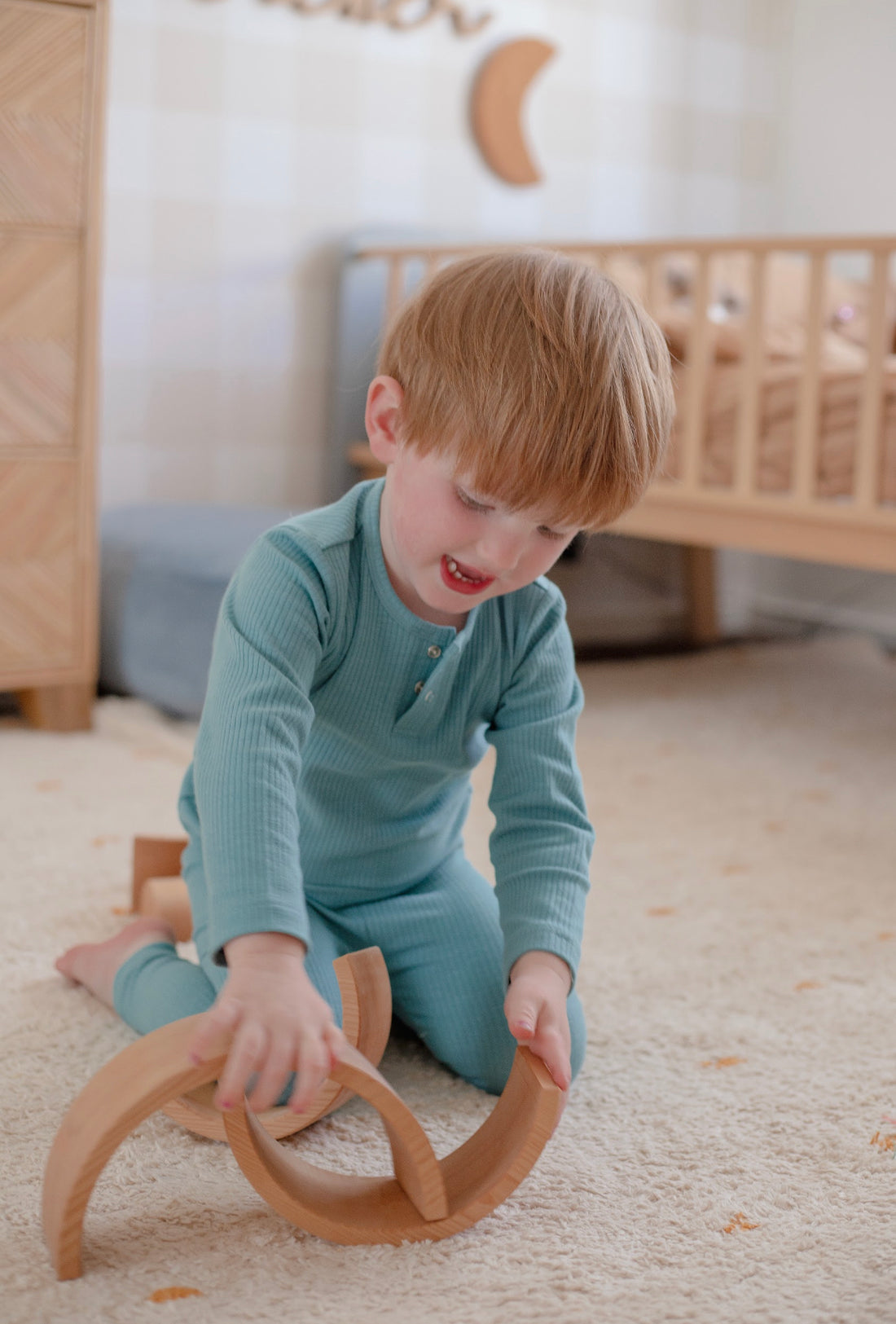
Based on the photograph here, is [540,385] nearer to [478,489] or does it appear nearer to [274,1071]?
[478,489]

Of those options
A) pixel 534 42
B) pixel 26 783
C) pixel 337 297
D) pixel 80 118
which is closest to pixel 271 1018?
pixel 26 783

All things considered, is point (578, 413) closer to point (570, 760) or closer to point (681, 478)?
point (570, 760)

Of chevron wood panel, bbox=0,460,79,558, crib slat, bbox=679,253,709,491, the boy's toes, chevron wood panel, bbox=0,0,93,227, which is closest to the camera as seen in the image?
the boy's toes

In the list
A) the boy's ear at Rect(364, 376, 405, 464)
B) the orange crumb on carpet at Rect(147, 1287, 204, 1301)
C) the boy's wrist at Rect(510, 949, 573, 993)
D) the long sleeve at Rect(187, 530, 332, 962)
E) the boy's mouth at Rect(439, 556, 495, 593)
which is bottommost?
the orange crumb on carpet at Rect(147, 1287, 204, 1301)

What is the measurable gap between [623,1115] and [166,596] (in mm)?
1246

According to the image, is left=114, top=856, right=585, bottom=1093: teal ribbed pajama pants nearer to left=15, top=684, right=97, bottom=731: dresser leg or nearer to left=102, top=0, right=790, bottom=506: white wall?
left=15, top=684, right=97, bottom=731: dresser leg

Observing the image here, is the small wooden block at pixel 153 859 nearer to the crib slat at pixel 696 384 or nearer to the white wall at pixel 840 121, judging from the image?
the crib slat at pixel 696 384

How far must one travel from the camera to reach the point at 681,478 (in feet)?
6.93

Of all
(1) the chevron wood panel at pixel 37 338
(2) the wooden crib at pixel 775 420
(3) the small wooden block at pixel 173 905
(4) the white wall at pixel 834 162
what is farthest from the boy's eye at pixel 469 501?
(4) the white wall at pixel 834 162

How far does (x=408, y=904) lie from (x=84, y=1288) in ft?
1.29

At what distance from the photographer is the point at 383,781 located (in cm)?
96

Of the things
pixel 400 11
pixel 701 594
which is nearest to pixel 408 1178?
pixel 701 594

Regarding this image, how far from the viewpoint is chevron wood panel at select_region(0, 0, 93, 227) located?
1661 millimetres

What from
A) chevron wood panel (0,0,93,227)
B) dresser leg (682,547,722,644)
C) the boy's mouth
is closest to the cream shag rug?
the boy's mouth
